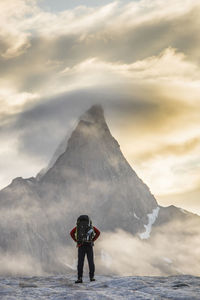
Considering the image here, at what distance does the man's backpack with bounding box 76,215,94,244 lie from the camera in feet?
69.7

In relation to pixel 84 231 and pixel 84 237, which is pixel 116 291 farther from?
pixel 84 231

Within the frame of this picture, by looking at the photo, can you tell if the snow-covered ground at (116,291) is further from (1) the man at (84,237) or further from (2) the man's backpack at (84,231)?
(2) the man's backpack at (84,231)

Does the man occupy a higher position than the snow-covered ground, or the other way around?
the man

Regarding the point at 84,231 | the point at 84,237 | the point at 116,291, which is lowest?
the point at 116,291

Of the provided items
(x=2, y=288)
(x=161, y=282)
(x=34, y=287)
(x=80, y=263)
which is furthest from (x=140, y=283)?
(x=2, y=288)

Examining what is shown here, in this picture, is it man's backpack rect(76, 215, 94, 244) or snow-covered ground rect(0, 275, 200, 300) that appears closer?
snow-covered ground rect(0, 275, 200, 300)

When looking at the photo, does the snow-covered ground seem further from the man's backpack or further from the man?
the man's backpack

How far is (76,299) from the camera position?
1502 centimetres

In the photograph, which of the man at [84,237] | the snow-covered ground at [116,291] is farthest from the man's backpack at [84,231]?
the snow-covered ground at [116,291]

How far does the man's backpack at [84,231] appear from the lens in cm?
2123

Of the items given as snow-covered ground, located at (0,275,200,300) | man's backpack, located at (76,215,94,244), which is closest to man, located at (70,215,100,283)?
man's backpack, located at (76,215,94,244)

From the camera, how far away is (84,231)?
69.9ft

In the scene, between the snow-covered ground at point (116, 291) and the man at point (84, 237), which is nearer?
the snow-covered ground at point (116, 291)

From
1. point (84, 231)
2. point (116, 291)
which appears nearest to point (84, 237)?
point (84, 231)
